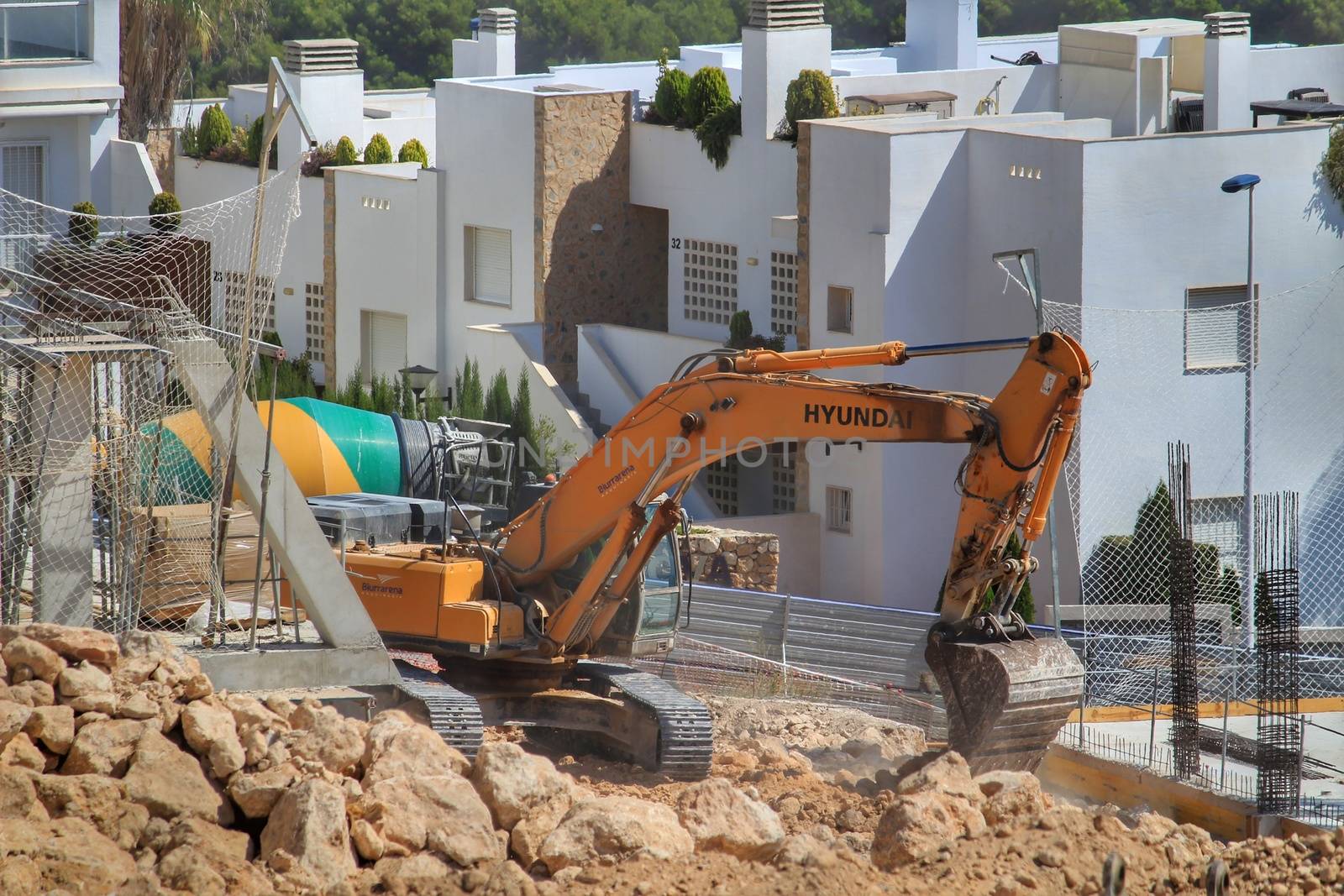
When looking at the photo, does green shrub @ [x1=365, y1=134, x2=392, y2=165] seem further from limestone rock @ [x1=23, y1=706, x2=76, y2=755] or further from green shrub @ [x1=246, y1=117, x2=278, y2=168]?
limestone rock @ [x1=23, y1=706, x2=76, y2=755]

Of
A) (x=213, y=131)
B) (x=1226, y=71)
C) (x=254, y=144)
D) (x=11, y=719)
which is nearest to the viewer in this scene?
(x=11, y=719)

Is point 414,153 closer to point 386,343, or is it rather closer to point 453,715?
point 386,343

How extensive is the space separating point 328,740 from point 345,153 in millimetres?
22571

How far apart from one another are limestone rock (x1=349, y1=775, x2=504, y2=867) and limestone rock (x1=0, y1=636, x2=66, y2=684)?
2061 mm

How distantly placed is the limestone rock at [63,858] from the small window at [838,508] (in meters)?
16.2

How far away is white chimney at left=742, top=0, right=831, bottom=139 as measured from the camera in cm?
2866

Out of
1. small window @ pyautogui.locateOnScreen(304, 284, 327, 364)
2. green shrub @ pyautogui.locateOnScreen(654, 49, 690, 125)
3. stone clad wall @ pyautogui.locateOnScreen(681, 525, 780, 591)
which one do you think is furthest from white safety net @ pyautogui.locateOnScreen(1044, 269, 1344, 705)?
small window @ pyautogui.locateOnScreen(304, 284, 327, 364)

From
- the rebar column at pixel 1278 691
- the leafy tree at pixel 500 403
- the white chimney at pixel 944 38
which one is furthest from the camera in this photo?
the white chimney at pixel 944 38

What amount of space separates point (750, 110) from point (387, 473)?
815 cm

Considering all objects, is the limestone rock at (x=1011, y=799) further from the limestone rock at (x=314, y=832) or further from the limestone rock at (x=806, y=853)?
the limestone rock at (x=314, y=832)

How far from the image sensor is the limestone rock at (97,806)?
11.3 meters

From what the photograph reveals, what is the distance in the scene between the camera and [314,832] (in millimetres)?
11422

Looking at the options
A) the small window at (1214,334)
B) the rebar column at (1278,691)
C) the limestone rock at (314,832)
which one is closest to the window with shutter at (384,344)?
the small window at (1214,334)

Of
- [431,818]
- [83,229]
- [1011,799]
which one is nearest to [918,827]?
[1011,799]
